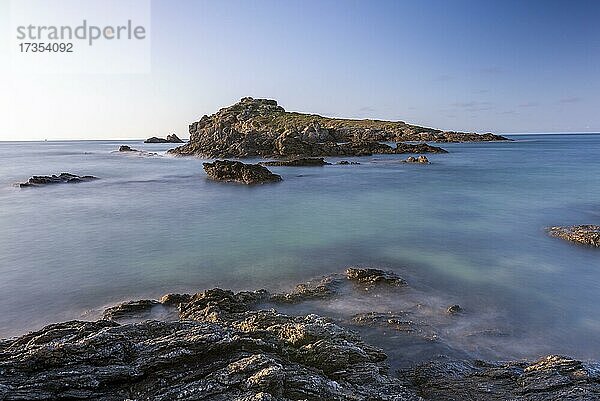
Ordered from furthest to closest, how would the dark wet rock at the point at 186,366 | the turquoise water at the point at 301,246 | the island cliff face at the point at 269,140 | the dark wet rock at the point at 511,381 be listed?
the island cliff face at the point at 269,140
the turquoise water at the point at 301,246
the dark wet rock at the point at 511,381
the dark wet rock at the point at 186,366

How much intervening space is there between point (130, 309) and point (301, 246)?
815cm

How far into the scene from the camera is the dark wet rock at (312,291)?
465 inches

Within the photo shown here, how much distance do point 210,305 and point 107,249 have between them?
29.3ft


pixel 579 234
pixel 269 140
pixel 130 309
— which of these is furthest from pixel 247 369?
pixel 269 140

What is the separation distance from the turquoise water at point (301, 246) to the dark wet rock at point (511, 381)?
1.72 meters

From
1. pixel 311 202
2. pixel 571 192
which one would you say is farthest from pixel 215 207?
pixel 571 192

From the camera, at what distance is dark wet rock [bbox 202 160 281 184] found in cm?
3759

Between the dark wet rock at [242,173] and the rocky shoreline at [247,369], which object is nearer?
the rocky shoreline at [247,369]

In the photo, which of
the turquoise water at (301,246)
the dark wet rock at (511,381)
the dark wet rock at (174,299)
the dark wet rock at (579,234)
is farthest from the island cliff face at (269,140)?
the dark wet rock at (511,381)

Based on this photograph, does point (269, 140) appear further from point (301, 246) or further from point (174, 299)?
point (174, 299)

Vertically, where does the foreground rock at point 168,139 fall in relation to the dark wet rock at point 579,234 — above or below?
above

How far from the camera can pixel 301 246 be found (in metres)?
17.6

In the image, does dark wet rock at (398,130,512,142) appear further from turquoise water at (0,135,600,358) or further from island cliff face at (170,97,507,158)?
turquoise water at (0,135,600,358)

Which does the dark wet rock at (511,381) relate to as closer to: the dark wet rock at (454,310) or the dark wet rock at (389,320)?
the dark wet rock at (389,320)
